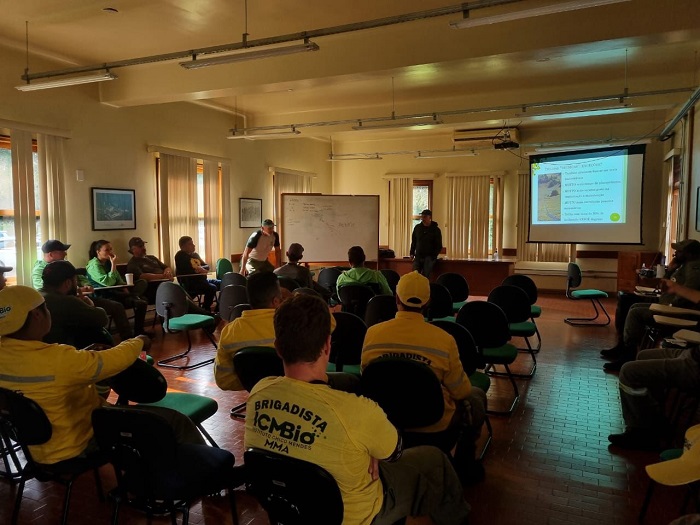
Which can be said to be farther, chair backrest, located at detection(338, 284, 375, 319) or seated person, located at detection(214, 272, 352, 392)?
chair backrest, located at detection(338, 284, 375, 319)

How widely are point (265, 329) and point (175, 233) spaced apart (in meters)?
6.06

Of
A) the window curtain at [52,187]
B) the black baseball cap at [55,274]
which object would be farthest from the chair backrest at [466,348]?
the window curtain at [52,187]

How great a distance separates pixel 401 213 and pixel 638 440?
940cm

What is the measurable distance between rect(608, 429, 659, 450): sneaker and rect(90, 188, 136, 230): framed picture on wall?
6.68 m

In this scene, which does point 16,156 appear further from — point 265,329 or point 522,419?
point 522,419

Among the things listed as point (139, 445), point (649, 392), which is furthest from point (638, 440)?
point (139, 445)

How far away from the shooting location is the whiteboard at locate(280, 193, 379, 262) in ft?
31.8

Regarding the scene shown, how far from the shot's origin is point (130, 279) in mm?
6277

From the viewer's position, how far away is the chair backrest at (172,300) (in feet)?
17.0

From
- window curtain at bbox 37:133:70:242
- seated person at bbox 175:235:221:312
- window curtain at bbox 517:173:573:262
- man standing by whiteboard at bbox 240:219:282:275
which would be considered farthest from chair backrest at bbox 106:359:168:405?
window curtain at bbox 517:173:573:262

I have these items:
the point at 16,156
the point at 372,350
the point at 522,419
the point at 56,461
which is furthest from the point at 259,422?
the point at 16,156

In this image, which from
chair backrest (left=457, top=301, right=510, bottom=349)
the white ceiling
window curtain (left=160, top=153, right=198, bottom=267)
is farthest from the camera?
window curtain (left=160, top=153, right=198, bottom=267)

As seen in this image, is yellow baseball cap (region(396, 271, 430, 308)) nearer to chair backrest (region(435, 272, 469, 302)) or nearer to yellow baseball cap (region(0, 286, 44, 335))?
yellow baseball cap (region(0, 286, 44, 335))

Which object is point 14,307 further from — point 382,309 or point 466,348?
point 382,309
